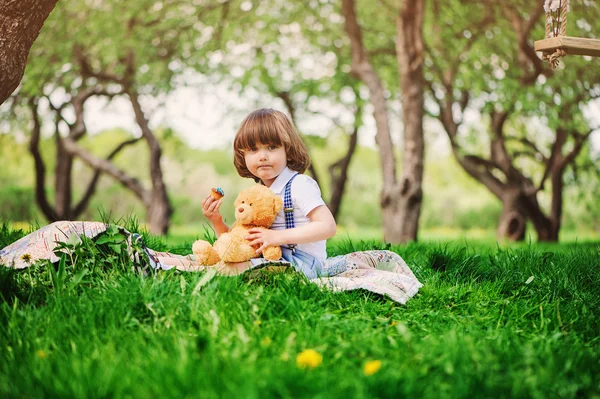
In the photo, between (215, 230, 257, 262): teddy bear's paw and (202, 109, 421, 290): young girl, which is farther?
(202, 109, 421, 290): young girl

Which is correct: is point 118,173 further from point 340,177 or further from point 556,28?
point 556,28

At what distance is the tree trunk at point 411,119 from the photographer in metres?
7.67

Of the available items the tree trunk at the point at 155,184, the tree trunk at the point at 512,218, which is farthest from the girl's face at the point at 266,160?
the tree trunk at the point at 512,218

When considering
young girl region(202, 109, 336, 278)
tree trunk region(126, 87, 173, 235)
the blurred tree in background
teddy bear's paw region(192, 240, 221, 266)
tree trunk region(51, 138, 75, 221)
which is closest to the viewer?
teddy bear's paw region(192, 240, 221, 266)

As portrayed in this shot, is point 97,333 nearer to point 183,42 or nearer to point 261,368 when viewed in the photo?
point 261,368

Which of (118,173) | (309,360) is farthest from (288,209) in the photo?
(118,173)

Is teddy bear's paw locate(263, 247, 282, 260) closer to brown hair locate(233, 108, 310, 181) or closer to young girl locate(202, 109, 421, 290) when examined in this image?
young girl locate(202, 109, 421, 290)

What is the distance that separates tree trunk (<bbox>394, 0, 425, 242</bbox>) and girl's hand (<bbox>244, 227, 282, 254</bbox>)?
475cm

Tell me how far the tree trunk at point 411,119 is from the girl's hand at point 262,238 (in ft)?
15.6

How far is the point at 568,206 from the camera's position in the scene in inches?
739


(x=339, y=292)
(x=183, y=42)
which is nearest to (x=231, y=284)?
(x=339, y=292)

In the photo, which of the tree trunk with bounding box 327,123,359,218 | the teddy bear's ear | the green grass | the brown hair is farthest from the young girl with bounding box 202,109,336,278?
the tree trunk with bounding box 327,123,359,218

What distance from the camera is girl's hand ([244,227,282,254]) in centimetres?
315

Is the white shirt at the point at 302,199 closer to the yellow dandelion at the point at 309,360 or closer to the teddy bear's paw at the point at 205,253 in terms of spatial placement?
the teddy bear's paw at the point at 205,253
